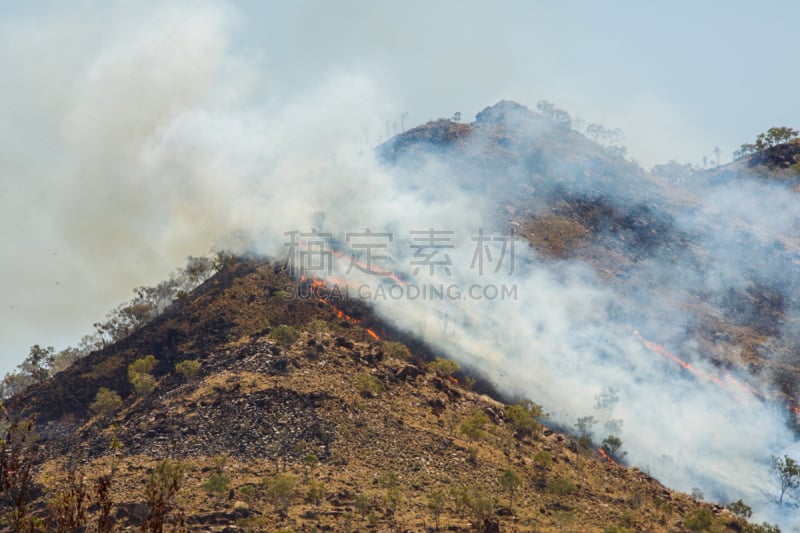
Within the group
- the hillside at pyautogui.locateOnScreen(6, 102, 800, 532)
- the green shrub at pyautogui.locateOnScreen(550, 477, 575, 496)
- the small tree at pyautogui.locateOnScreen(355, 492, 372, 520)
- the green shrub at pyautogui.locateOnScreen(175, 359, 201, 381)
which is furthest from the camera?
the green shrub at pyautogui.locateOnScreen(175, 359, 201, 381)

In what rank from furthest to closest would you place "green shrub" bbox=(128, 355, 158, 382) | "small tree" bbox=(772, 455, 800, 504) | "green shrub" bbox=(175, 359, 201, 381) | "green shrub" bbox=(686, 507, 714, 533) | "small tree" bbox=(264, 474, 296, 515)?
"green shrub" bbox=(128, 355, 158, 382)
"green shrub" bbox=(175, 359, 201, 381)
"small tree" bbox=(772, 455, 800, 504)
"green shrub" bbox=(686, 507, 714, 533)
"small tree" bbox=(264, 474, 296, 515)

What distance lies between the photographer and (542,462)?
7025cm

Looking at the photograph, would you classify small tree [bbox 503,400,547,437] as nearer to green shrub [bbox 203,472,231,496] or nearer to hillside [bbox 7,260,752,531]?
hillside [bbox 7,260,752,531]

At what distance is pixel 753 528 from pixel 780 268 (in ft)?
290

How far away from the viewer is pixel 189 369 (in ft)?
276

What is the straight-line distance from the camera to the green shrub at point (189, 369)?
84062 millimetres

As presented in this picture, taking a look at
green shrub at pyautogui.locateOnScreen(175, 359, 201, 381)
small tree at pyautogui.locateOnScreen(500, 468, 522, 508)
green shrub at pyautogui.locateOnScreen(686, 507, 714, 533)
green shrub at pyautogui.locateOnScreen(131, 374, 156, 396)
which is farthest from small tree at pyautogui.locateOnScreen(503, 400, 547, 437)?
green shrub at pyautogui.locateOnScreen(131, 374, 156, 396)

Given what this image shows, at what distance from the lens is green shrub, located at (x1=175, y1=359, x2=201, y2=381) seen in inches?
3310

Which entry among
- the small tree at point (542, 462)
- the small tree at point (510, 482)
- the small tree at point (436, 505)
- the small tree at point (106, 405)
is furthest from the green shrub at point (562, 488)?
the small tree at point (106, 405)

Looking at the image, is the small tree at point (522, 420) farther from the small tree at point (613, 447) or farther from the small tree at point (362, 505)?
the small tree at point (362, 505)

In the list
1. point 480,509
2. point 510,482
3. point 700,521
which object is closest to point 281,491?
point 480,509

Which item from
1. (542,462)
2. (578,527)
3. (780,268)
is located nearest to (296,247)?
(542,462)

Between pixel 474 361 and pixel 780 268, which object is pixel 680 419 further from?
pixel 780 268

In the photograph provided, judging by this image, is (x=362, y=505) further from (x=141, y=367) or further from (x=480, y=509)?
(x=141, y=367)
